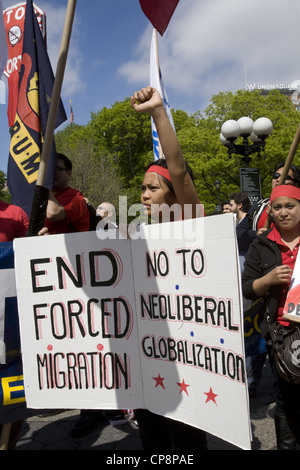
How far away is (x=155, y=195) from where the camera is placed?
2.13 metres

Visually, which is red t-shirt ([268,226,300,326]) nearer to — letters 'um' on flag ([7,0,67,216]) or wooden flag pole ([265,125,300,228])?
wooden flag pole ([265,125,300,228])

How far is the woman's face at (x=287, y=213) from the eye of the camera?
8.07 ft

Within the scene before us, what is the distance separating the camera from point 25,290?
2.02 metres

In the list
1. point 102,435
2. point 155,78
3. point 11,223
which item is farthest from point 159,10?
point 102,435

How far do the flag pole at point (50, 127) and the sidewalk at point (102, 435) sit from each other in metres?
1.82

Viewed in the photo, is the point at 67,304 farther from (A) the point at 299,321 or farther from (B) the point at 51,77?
(B) the point at 51,77

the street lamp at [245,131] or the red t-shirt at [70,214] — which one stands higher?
the street lamp at [245,131]

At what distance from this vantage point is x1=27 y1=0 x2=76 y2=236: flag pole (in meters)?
1.80

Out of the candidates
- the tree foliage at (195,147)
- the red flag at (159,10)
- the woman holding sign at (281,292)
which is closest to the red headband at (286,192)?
the woman holding sign at (281,292)

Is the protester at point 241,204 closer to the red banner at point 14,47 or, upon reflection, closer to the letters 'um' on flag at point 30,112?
the red banner at point 14,47
